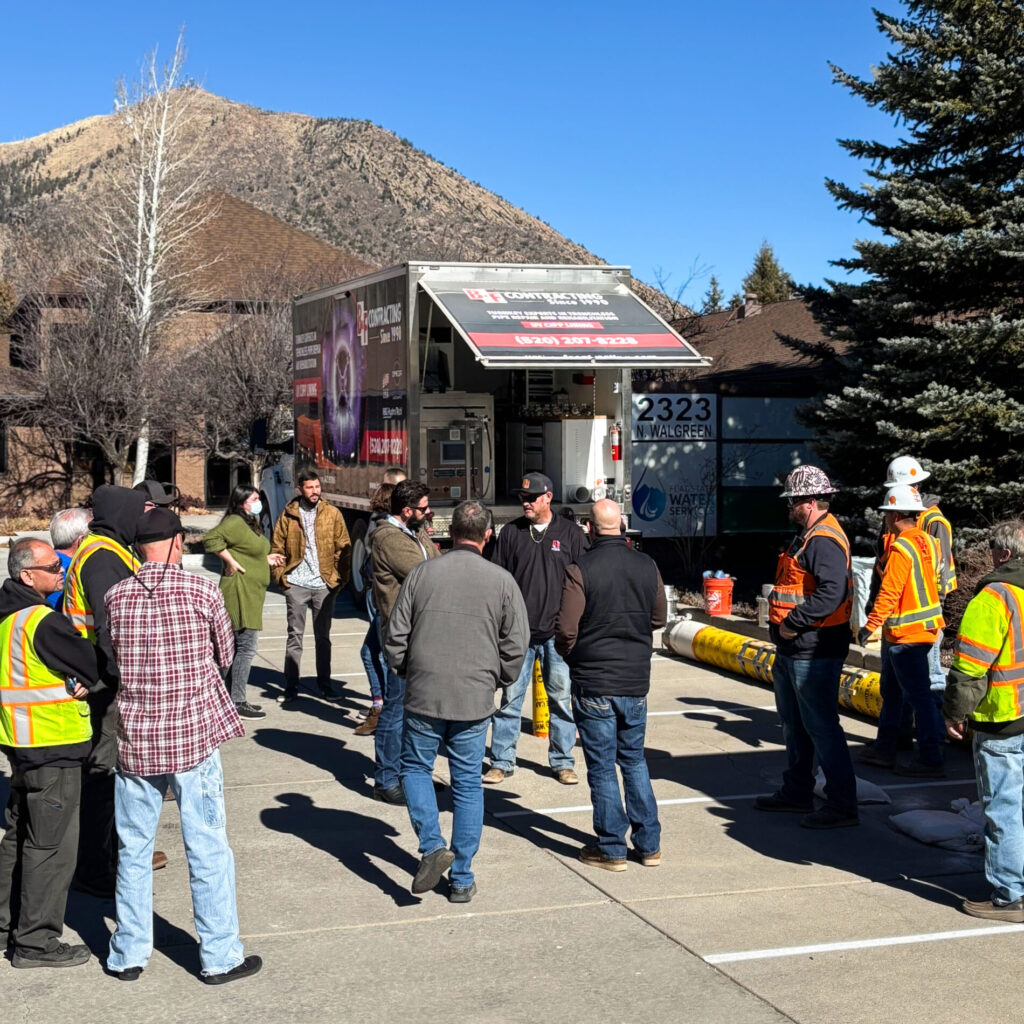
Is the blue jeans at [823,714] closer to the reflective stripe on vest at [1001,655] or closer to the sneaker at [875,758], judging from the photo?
the sneaker at [875,758]

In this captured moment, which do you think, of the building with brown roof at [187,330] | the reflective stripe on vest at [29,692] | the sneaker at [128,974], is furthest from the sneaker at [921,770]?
the building with brown roof at [187,330]

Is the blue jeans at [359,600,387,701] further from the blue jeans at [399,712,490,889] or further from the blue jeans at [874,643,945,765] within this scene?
the blue jeans at [874,643,945,765]

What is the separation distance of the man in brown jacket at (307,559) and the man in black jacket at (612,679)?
440cm

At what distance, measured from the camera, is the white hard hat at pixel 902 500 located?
824 centimetres

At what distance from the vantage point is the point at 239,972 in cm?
525

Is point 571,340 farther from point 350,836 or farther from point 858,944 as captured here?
point 858,944

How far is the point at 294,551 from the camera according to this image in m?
10.8

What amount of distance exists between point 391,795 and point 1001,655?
369 cm

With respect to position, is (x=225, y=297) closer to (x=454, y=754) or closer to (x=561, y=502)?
(x=561, y=502)

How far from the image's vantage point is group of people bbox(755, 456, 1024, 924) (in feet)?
19.3

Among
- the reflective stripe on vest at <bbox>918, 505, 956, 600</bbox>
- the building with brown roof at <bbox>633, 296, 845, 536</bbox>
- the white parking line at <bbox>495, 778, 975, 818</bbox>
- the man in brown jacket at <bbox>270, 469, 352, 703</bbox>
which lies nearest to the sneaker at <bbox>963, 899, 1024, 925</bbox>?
the white parking line at <bbox>495, 778, 975, 818</bbox>

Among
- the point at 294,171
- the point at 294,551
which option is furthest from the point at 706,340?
the point at 294,171

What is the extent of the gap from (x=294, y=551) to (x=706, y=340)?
22939 mm

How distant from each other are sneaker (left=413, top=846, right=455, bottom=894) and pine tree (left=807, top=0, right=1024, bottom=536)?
8801 mm
